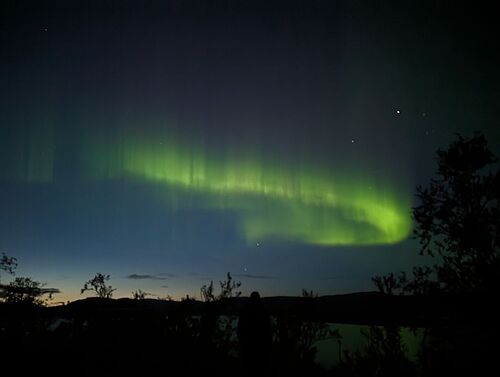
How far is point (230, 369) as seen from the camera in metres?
12.7

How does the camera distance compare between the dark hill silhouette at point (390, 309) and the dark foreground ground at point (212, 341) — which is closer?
the dark foreground ground at point (212, 341)

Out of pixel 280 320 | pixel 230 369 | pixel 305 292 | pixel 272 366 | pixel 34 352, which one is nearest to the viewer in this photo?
pixel 34 352

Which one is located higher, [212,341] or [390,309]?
[390,309]

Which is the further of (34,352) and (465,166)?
(465,166)

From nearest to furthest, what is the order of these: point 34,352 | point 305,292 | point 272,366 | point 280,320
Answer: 1. point 34,352
2. point 272,366
3. point 280,320
4. point 305,292

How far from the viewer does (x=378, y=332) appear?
17.1m

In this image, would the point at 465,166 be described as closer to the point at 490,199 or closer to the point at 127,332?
the point at 490,199

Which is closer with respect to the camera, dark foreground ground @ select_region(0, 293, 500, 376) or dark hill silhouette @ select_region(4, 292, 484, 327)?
dark foreground ground @ select_region(0, 293, 500, 376)

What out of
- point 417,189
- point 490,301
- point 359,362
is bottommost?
point 359,362

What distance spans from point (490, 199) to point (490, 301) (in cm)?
442

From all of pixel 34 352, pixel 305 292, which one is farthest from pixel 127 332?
pixel 305 292

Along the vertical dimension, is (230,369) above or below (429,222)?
below

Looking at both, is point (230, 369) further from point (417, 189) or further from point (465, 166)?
point (465, 166)

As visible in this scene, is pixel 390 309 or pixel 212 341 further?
pixel 390 309
